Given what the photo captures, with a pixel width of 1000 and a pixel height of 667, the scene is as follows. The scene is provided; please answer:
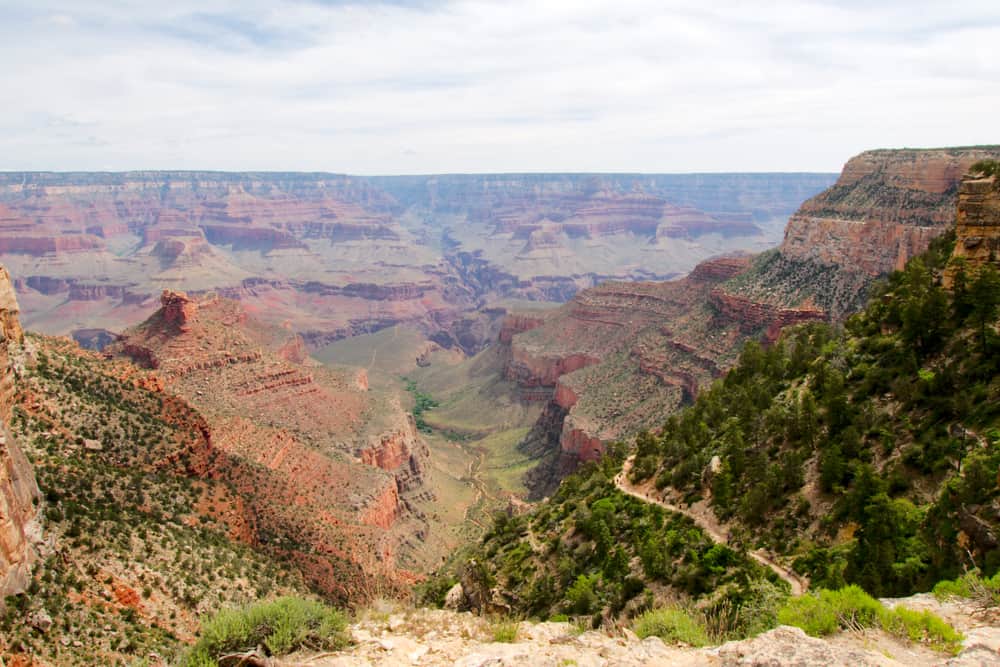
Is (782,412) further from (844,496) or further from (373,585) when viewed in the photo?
(373,585)

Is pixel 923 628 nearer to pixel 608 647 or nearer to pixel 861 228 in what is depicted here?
pixel 608 647

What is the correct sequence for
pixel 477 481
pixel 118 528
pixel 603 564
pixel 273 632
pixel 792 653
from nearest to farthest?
1. pixel 792 653
2. pixel 273 632
3. pixel 118 528
4. pixel 603 564
5. pixel 477 481

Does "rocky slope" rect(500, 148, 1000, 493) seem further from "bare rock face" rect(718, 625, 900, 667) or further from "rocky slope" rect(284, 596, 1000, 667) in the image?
"bare rock face" rect(718, 625, 900, 667)

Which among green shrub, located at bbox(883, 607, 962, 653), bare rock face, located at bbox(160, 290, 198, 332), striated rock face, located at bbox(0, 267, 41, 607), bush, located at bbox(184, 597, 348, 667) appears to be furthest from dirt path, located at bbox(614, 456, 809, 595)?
bare rock face, located at bbox(160, 290, 198, 332)

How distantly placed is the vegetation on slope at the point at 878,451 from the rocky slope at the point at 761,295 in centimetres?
3015

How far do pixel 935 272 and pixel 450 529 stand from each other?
4226cm

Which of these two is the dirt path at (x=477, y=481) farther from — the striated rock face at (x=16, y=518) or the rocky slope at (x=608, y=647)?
the rocky slope at (x=608, y=647)

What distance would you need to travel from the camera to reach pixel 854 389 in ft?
85.3

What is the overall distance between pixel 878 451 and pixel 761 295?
164 feet

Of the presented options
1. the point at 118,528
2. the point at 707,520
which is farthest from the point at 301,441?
the point at 707,520

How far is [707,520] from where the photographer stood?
24.9 m

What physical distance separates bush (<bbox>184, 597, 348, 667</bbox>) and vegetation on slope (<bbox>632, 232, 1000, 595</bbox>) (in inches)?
474

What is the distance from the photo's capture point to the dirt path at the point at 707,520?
62.9ft

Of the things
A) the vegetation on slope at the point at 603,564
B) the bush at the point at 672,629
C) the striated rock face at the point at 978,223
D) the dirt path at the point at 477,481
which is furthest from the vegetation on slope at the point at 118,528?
the dirt path at the point at 477,481
